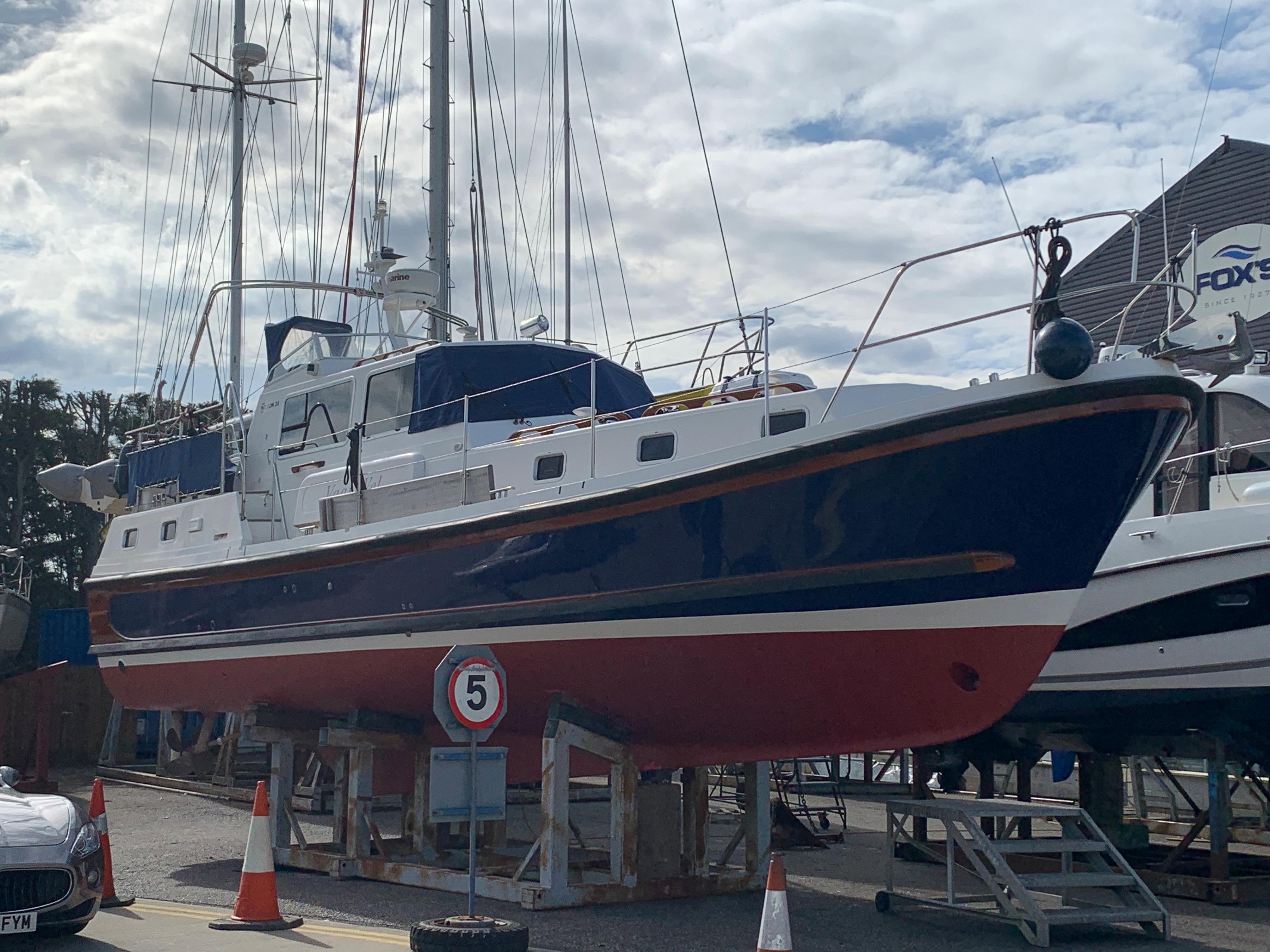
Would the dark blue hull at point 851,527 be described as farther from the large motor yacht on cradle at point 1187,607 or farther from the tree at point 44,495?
the tree at point 44,495

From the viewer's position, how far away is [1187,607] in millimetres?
8367

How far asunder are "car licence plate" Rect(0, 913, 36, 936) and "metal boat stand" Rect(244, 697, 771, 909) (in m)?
2.54

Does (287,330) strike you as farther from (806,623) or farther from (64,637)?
(64,637)

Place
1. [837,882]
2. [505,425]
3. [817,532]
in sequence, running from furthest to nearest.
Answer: [505,425], [837,882], [817,532]

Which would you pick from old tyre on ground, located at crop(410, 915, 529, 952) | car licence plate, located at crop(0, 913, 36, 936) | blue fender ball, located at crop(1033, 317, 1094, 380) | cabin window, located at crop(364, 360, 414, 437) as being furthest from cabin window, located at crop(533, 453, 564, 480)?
car licence plate, located at crop(0, 913, 36, 936)

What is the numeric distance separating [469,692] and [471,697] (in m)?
0.03

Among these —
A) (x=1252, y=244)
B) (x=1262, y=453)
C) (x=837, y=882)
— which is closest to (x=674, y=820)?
(x=837, y=882)

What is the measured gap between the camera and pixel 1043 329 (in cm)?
599

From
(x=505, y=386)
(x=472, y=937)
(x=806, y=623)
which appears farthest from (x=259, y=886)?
(x=505, y=386)

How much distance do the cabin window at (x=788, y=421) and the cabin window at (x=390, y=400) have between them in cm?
334

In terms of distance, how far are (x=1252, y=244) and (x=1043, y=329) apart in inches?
397

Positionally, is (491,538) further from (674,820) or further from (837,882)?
(837,882)

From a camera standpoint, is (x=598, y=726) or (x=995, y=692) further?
(x=598, y=726)

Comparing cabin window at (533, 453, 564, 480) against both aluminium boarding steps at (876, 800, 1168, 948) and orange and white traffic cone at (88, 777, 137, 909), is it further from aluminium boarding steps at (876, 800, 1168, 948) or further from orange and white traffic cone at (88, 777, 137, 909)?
orange and white traffic cone at (88, 777, 137, 909)
